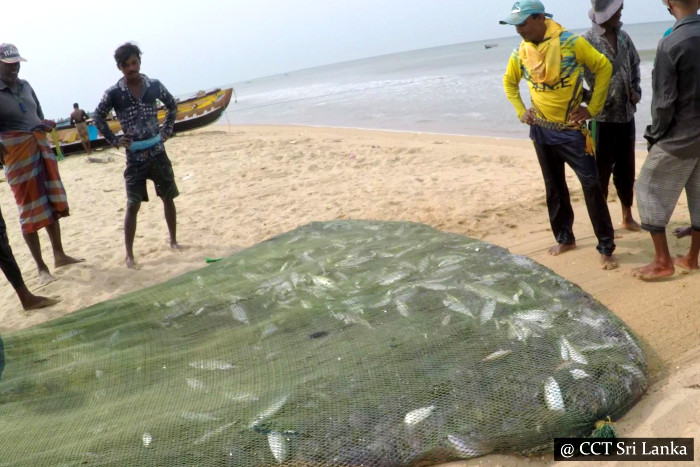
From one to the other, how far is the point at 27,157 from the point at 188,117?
1521cm

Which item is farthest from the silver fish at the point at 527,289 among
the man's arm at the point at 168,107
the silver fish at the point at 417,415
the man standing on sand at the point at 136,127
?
the man's arm at the point at 168,107

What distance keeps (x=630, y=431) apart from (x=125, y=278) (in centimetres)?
461

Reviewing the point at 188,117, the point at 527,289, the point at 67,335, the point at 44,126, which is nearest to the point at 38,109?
the point at 44,126

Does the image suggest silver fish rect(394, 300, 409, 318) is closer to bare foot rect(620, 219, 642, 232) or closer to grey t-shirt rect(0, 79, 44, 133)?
bare foot rect(620, 219, 642, 232)

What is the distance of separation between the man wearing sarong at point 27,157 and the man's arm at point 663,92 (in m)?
5.18

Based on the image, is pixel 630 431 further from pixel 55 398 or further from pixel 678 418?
pixel 55 398

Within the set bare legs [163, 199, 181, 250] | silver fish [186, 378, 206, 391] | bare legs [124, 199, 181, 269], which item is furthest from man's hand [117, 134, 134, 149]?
silver fish [186, 378, 206, 391]

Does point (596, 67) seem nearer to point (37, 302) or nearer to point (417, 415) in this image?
point (417, 415)

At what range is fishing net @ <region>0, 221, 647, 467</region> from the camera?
233 centimetres

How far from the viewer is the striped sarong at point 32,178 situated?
17.4 feet

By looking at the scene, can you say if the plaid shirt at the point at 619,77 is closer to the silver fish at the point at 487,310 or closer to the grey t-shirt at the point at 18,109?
the silver fish at the point at 487,310

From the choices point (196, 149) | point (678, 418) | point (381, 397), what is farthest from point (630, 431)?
point (196, 149)

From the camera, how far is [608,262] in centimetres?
424

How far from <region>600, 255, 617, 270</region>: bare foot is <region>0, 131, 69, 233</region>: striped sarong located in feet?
16.4
